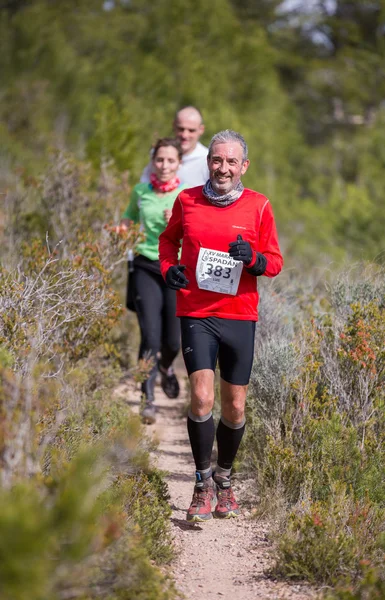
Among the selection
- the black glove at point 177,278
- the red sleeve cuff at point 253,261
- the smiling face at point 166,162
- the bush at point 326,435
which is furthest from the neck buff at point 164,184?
the red sleeve cuff at point 253,261

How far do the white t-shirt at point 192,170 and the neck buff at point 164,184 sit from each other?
4.6 inches

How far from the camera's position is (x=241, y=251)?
414 cm

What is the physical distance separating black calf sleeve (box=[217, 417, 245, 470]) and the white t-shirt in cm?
235

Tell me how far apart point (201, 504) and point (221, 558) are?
1.17ft

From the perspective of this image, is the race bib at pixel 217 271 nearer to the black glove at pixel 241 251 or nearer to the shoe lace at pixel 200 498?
the black glove at pixel 241 251

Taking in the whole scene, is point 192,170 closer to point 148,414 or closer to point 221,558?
point 148,414

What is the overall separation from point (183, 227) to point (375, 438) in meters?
1.55

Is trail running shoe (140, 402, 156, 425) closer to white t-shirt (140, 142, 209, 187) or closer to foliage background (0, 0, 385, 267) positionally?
white t-shirt (140, 142, 209, 187)

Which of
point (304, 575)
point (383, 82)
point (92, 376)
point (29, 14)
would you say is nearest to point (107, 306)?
point (92, 376)

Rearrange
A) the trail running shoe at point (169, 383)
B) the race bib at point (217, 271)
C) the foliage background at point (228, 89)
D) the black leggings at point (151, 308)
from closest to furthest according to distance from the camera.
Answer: the race bib at point (217, 271), the black leggings at point (151, 308), the trail running shoe at point (169, 383), the foliage background at point (228, 89)

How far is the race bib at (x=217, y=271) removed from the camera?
4.33 metres

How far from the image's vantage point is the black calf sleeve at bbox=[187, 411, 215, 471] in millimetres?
4477

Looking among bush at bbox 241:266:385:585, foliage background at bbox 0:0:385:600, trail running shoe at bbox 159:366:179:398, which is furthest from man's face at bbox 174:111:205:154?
trail running shoe at bbox 159:366:179:398

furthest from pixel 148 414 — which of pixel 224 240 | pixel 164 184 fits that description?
pixel 224 240
